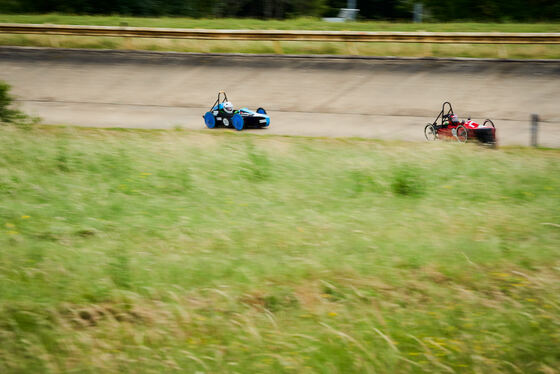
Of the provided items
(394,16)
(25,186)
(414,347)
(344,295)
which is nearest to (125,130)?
(25,186)

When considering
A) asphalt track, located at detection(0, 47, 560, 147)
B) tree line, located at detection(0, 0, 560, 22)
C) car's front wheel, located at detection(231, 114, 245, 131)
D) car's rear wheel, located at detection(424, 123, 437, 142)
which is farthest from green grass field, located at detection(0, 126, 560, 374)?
tree line, located at detection(0, 0, 560, 22)

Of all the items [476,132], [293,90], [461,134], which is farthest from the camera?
[293,90]

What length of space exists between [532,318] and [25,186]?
735 cm

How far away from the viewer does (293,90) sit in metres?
21.3

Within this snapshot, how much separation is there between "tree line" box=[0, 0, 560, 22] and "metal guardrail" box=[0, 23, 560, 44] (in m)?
11.3

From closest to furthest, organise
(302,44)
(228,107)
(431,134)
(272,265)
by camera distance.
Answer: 1. (272,265)
2. (431,134)
3. (228,107)
4. (302,44)

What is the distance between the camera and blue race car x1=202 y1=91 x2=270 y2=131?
16641 millimetres

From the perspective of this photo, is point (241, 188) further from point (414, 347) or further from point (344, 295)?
point (414, 347)

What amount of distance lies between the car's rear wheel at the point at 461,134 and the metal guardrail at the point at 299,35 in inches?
432

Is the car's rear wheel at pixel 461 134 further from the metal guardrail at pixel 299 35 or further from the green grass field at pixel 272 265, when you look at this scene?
the metal guardrail at pixel 299 35

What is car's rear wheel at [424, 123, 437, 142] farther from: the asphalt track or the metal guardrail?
the metal guardrail

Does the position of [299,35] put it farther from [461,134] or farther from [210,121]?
[461,134]

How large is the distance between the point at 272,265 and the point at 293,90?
15679 millimetres

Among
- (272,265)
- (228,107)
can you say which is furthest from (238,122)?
(272,265)
